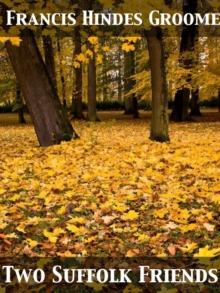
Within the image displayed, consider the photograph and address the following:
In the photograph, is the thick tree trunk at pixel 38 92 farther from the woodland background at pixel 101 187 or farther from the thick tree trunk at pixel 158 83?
the thick tree trunk at pixel 158 83

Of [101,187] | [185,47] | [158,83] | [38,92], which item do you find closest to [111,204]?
[101,187]

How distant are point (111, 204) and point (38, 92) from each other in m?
6.05

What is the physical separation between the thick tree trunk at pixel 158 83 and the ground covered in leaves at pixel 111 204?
90.9 inches

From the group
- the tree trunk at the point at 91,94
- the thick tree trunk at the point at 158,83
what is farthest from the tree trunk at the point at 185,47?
the thick tree trunk at the point at 158,83

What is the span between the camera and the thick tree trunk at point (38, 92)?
11.4 meters

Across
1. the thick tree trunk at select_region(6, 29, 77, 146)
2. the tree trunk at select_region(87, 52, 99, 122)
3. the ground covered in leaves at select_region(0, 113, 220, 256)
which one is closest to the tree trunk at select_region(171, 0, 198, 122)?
the tree trunk at select_region(87, 52, 99, 122)

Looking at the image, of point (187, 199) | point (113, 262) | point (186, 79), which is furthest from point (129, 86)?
point (113, 262)

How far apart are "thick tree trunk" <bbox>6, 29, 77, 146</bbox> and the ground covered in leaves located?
183 cm

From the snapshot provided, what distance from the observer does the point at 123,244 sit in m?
4.76

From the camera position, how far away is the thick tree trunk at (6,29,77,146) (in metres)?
11.4

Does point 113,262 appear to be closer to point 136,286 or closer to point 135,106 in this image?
point 136,286

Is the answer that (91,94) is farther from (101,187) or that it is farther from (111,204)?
(111,204)

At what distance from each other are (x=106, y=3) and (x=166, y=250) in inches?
168

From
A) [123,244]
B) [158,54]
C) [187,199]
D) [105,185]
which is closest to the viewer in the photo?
[123,244]
